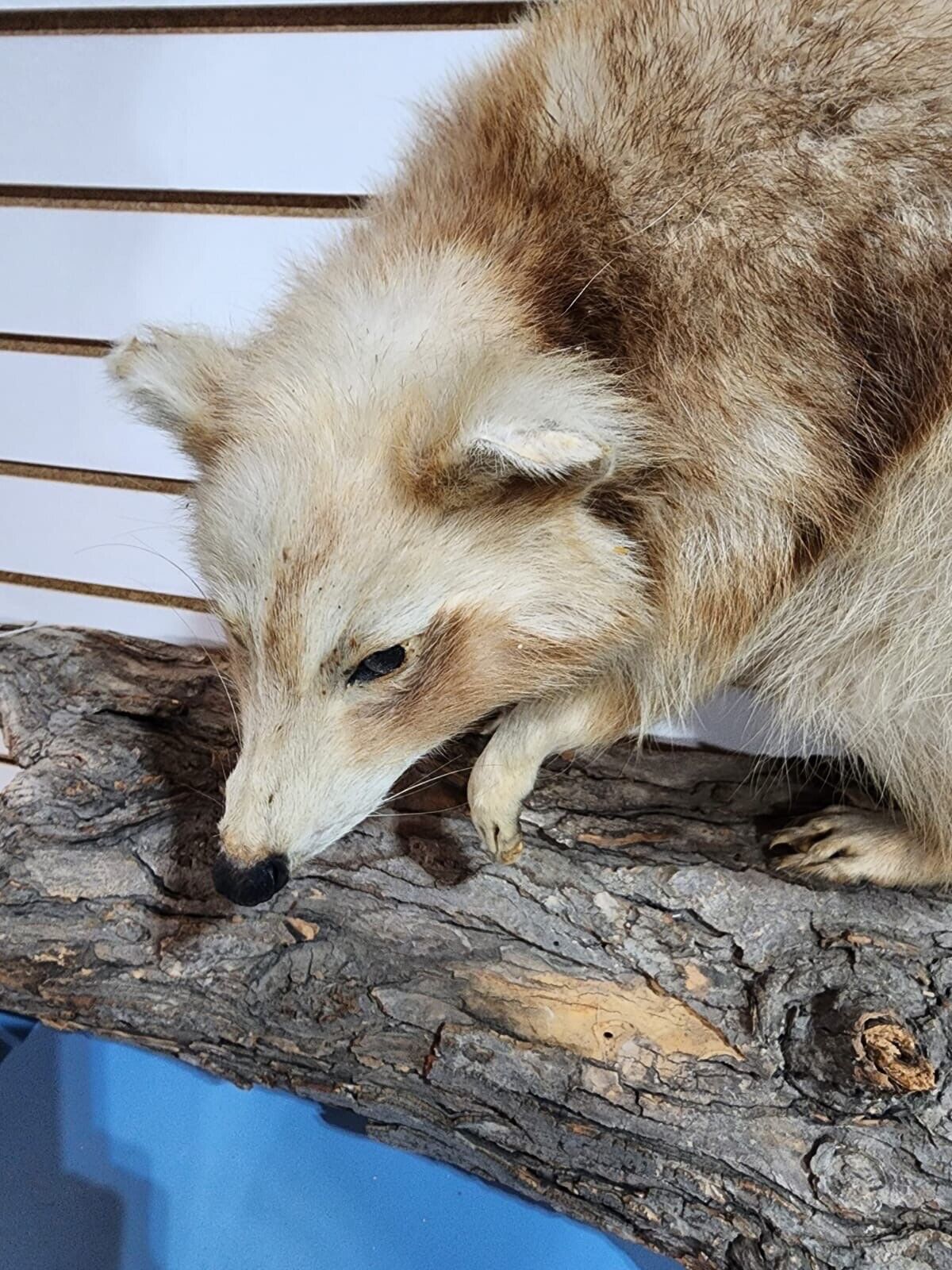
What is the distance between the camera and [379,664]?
1250mm

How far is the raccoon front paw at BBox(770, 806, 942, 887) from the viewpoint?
1524mm

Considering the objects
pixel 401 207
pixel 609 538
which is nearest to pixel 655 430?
pixel 609 538

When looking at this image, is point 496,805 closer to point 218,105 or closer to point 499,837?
point 499,837

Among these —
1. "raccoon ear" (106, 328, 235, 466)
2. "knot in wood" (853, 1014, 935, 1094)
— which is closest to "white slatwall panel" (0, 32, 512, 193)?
"raccoon ear" (106, 328, 235, 466)

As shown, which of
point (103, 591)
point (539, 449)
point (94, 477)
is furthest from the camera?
point (103, 591)

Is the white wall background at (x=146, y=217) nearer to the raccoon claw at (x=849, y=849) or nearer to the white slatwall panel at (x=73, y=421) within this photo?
the white slatwall panel at (x=73, y=421)

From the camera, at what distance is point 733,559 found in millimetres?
1264

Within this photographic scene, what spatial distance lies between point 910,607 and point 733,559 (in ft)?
0.97

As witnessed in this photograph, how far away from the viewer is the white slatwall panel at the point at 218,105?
6.34 feet

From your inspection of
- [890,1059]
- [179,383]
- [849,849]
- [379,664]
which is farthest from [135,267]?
[890,1059]

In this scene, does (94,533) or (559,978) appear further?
(94,533)

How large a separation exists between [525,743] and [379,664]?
1.43ft

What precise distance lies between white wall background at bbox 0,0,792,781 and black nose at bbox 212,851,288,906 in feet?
2.40

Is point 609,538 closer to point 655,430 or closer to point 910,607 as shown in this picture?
point 655,430
